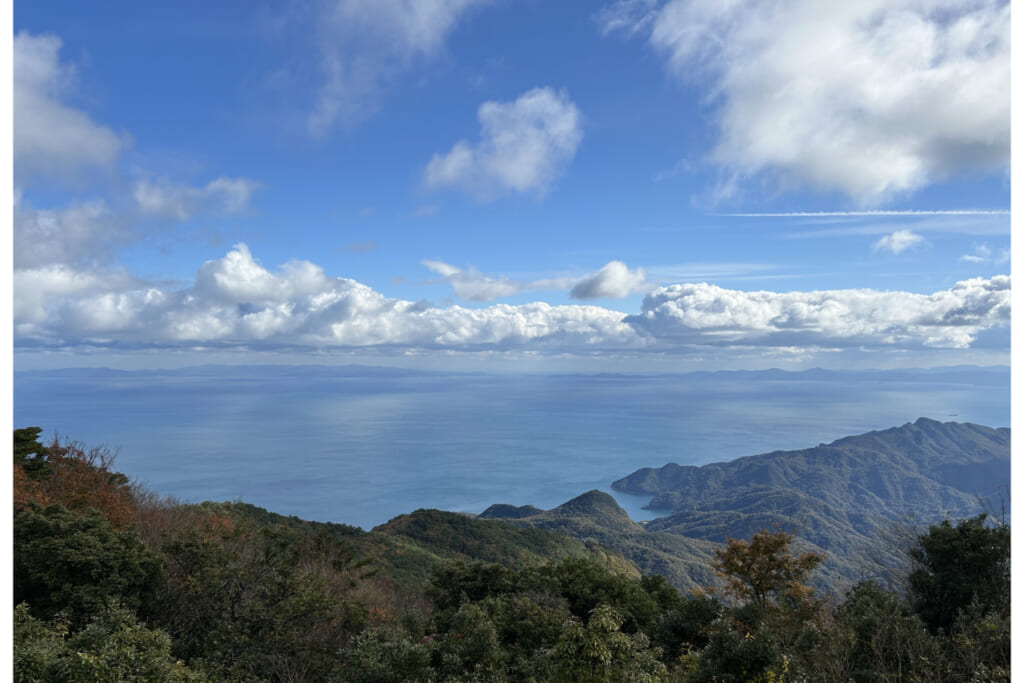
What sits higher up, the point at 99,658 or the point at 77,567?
the point at 99,658

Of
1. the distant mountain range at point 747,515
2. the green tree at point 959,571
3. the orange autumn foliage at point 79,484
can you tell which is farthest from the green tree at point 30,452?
the green tree at point 959,571

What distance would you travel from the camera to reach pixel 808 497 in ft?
278

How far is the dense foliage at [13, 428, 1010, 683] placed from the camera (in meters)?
6.41

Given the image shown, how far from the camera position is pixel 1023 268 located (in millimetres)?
3299

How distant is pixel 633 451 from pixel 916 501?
82.2m

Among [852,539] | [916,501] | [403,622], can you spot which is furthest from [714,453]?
[403,622]

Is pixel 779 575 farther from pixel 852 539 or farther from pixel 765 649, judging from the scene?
pixel 852 539

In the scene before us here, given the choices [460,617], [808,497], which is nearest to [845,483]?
[808,497]

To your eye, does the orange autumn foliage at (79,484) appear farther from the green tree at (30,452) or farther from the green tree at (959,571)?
the green tree at (959,571)

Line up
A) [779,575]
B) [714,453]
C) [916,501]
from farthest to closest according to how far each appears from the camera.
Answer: [714,453] < [916,501] < [779,575]

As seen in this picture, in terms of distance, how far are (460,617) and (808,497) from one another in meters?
91.0

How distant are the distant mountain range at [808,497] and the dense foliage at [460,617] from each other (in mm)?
37210

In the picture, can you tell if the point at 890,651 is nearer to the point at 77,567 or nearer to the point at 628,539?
the point at 77,567

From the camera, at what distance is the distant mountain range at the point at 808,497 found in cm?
5750
